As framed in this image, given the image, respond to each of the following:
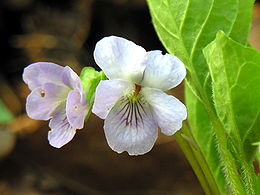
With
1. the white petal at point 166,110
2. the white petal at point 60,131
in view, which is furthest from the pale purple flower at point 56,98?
the white petal at point 166,110

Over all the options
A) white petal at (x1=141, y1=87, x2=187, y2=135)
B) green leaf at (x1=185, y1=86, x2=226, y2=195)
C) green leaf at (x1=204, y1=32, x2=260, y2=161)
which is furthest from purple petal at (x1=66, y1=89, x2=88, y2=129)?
green leaf at (x1=185, y1=86, x2=226, y2=195)

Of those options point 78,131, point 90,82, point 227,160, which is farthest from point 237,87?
point 78,131

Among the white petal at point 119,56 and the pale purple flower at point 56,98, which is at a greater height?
the white petal at point 119,56

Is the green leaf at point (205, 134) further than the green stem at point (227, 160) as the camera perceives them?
Yes

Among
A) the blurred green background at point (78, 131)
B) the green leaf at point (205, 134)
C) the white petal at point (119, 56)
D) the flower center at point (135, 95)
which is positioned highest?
the white petal at point (119, 56)

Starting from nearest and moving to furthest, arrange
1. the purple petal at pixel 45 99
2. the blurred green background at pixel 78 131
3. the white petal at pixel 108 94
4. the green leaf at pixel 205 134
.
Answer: the white petal at pixel 108 94 → the purple petal at pixel 45 99 → the green leaf at pixel 205 134 → the blurred green background at pixel 78 131

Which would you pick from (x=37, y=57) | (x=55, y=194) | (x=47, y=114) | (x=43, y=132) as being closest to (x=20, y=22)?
(x=37, y=57)

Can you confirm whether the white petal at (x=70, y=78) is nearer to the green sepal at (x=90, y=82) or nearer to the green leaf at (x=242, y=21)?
the green sepal at (x=90, y=82)

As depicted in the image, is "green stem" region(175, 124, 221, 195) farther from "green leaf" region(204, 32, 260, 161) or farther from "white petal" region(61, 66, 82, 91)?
"white petal" region(61, 66, 82, 91)
